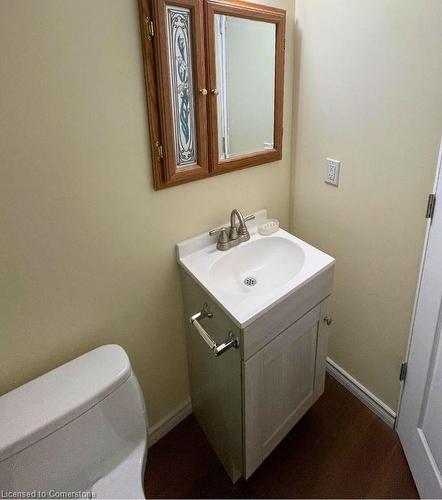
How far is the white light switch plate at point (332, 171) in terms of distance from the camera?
1.46 m

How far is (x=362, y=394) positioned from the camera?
5.65 ft

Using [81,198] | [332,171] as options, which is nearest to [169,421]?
[81,198]

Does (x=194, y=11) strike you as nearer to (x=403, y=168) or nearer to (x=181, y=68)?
(x=181, y=68)

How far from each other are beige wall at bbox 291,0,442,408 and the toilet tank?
1.03 meters

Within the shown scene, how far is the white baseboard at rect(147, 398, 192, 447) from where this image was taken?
158 centimetres

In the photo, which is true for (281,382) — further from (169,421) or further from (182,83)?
(182,83)

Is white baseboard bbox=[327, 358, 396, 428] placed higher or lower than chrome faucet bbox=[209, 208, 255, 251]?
lower

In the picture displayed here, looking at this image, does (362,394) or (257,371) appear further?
(362,394)

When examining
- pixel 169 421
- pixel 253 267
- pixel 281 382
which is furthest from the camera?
pixel 169 421

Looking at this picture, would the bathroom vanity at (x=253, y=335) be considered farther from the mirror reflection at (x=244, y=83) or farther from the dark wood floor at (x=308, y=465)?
the mirror reflection at (x=244, y=83)

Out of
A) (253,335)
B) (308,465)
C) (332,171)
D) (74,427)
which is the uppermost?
(332,171)

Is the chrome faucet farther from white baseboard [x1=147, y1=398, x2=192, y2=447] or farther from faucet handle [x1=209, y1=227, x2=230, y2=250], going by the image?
white baseboard [x1=147, y1=398, x2=192, y2=447]

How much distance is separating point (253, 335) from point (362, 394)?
96 cm

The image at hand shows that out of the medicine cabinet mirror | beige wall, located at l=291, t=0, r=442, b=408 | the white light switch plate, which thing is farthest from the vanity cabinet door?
the medicine cabinet mirror
